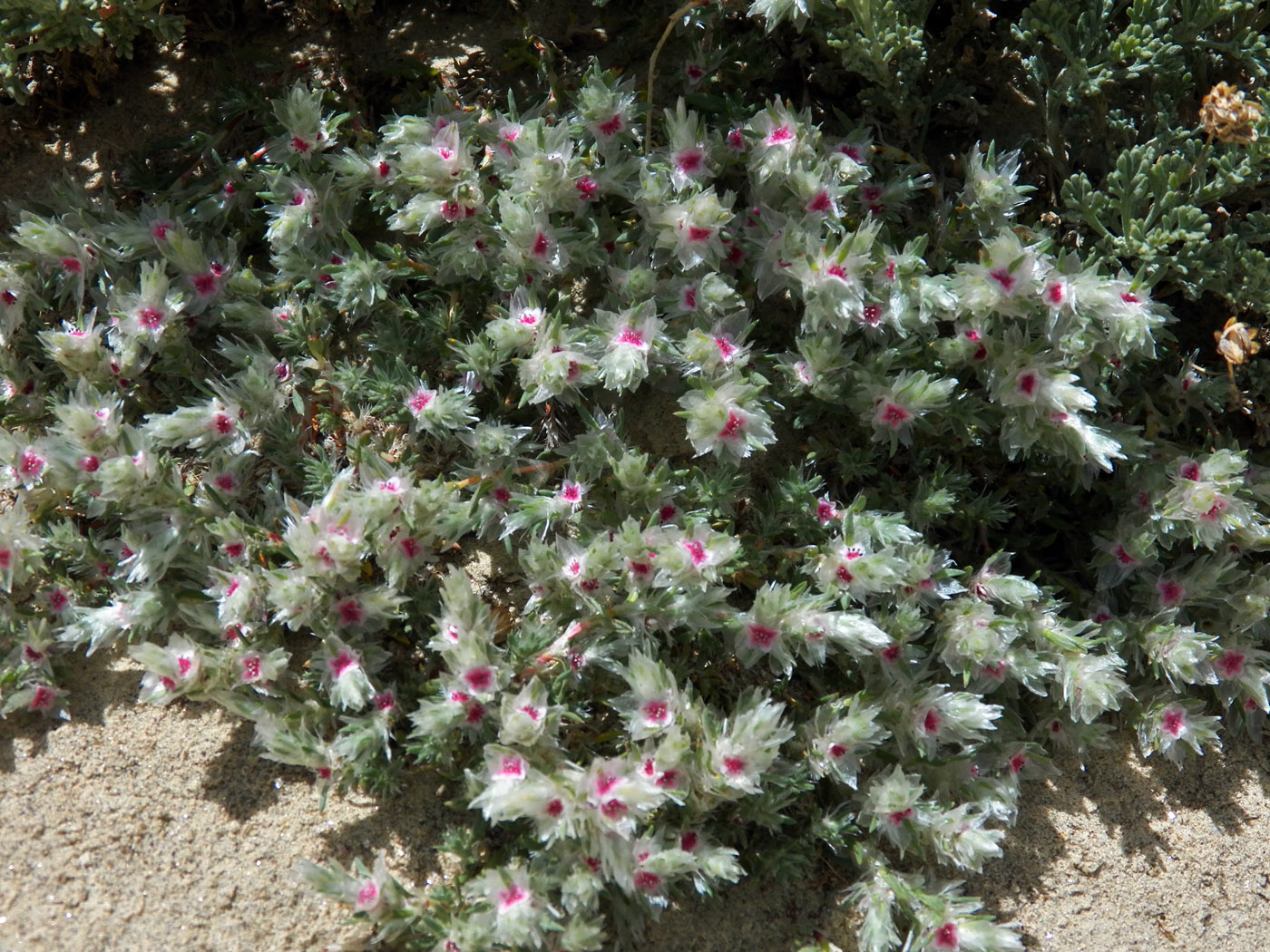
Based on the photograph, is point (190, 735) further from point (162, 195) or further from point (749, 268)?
point (749, 268)

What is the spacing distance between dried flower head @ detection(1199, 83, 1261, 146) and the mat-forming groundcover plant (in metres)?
0.05

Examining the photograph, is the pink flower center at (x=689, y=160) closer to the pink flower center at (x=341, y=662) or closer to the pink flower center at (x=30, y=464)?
the pink flower center at (x=341, y=662)

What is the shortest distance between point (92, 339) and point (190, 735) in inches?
44.7

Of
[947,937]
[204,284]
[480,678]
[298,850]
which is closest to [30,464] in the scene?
[204,284]

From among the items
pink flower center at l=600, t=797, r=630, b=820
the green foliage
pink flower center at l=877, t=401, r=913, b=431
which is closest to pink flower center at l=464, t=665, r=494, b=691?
pink flower center at l=600, t=797, r=630, b=820

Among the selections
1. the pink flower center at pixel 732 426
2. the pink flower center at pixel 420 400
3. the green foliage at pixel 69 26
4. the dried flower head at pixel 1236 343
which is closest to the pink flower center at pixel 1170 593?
the dried flower head at pixel 1236 343

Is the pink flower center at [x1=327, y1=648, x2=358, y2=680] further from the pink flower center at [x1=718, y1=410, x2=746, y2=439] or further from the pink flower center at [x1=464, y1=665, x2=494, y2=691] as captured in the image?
the pink flower center at [x1=718, y1=410, x2=746, y2=439]

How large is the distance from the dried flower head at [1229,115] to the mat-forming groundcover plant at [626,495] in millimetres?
46

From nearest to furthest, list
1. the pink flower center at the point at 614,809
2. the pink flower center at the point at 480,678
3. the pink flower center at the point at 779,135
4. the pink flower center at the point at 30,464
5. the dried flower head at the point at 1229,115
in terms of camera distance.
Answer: the pink flower center at the point at 614,809 → the pink flower center at the point at 480,678 → the dried flower head at the point at 1229,115 → the pink flower center at the point at 30,464 → the pink flower center at the point at 779,135

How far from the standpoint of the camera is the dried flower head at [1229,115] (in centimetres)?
285

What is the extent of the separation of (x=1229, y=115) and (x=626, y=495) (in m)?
1.90

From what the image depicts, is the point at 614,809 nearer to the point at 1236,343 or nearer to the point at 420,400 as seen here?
the point at 420,400

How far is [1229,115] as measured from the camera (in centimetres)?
285

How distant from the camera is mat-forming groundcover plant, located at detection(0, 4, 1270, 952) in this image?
109 inches
